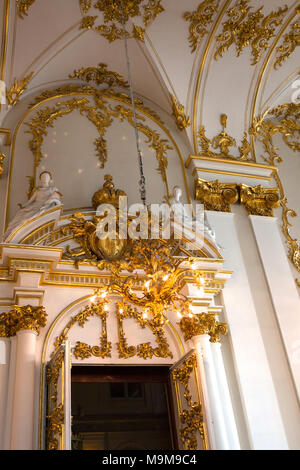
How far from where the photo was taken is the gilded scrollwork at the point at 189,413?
18.2 ft

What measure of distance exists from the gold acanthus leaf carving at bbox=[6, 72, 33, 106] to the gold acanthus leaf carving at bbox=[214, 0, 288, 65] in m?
3.29

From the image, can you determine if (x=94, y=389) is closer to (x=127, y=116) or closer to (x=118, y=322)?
(x=118, y=322)

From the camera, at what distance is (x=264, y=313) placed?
679 centimetres

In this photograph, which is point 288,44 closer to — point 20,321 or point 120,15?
point 120,15

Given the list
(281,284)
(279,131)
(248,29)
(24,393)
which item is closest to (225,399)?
(281,284)

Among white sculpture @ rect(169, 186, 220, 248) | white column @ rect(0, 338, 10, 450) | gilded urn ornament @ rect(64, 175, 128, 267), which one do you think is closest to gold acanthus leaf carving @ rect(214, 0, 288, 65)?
white sculpture @ rect(169, 186, 220, 248)

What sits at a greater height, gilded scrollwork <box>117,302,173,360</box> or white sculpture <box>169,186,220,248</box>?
white sculpture <box>169,186,220,248</box>

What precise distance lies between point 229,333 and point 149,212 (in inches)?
79.7

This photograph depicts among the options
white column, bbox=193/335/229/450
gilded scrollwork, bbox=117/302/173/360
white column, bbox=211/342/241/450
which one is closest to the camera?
white column, bbox=193/335/229/450

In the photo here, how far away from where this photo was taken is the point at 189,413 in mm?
5691

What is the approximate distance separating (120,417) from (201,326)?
5653 millimetres

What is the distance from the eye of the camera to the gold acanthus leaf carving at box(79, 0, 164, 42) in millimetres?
7476

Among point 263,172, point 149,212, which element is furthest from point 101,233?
point 263,172

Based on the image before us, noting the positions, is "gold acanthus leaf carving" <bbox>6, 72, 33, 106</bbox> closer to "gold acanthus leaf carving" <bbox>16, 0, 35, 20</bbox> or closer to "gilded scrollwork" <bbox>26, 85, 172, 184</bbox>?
"gilded scrollwork" <bbox>26, 85, 172, 184</bbox>
